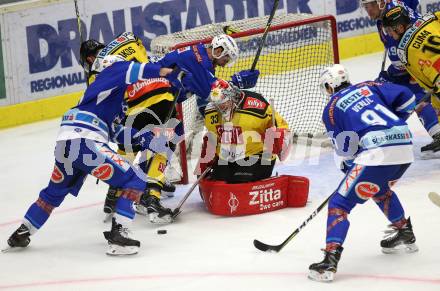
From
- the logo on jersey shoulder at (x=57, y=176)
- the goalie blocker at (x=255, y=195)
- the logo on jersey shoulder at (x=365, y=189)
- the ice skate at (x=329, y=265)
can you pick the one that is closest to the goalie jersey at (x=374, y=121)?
the logo on jersey shoulder at (x=365, y=189)

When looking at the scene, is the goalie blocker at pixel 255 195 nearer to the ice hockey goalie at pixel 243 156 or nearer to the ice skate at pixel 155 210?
the ice hockey goalie at pixel 243 156

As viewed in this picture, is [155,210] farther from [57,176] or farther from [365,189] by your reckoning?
[365,189]

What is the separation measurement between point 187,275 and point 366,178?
1.11m

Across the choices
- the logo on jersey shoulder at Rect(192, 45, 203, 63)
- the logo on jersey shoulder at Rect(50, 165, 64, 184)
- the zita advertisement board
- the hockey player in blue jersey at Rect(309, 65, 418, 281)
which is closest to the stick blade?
the hockey player in blue jersey at Rect(309, 65, 418, 281)

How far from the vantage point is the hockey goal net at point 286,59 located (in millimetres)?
8047

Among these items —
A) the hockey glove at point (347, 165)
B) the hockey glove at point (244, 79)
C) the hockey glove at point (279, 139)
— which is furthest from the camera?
the hockey glove at point (244, 79)

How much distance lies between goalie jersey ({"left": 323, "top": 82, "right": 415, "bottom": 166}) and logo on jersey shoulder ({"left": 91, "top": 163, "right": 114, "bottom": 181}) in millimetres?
1274

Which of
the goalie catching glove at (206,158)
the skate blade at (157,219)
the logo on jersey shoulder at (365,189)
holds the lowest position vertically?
the skate blade at (157,219)

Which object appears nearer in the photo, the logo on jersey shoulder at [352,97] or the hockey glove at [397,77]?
the logo on jersey shoulder at [352,97]

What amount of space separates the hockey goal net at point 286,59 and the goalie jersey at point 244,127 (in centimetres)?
95

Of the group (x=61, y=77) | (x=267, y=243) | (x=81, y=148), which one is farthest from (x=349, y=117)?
(x=61, y=77)

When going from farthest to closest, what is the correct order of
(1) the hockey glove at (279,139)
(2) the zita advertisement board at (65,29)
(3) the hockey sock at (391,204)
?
1. (2) the zita advertisement board at (65,29)
2. (1) the hockey glove at (279,139)
3. (3) the hockey sock at (391,204)

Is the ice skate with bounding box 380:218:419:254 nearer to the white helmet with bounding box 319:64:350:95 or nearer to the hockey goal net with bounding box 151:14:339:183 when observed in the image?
the white helmet with bounding box 319:64:350:95

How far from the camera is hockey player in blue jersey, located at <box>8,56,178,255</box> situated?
604 centimetres
